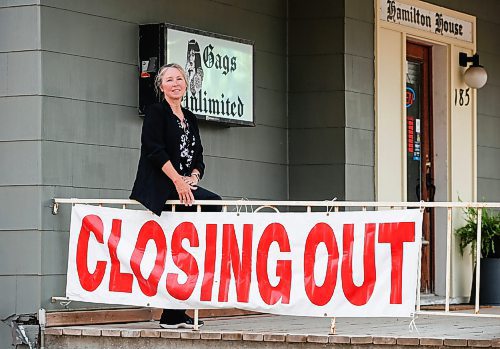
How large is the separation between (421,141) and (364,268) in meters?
4.74

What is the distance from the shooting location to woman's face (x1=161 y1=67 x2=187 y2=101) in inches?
330

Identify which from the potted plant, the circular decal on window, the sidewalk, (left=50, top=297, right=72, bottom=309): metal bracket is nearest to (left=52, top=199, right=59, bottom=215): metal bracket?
(left=50, top=297, right=72, bottom=309): metal bracket

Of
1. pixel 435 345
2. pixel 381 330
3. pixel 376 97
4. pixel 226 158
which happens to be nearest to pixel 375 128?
pixel 376 97

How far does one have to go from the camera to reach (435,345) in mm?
7594

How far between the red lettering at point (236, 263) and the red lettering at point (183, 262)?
7.8 inches

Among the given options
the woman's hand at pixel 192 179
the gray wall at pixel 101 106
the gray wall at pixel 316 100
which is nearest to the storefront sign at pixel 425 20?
the gray wall at pixel 316 100

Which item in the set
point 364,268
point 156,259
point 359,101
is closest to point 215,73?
point 359,101

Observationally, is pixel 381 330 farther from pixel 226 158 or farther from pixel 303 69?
pixel 303 69

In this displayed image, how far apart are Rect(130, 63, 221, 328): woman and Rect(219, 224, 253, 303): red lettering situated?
1.19 ft

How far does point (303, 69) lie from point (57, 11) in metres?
2.85

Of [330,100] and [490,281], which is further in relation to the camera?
[490,281]

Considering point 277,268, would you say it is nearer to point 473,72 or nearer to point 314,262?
point 314,262

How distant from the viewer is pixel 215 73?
9953 mm

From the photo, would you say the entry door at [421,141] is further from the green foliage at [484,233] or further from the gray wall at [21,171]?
the gray wall at [21,171]
